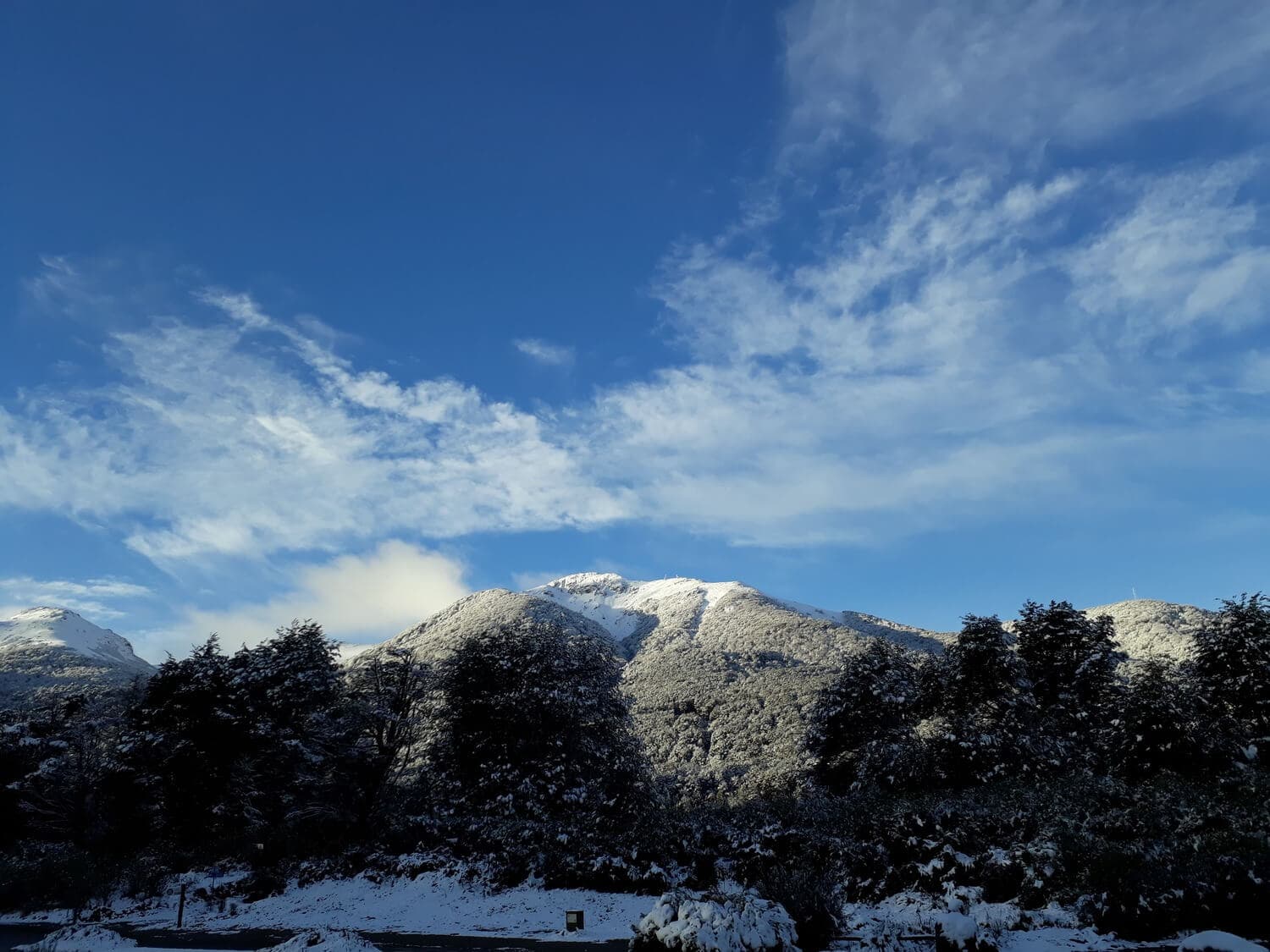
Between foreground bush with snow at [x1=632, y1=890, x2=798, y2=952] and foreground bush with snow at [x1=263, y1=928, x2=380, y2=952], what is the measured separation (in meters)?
5.15

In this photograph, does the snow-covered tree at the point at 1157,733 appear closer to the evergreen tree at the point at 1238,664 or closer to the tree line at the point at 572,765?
the tree line at the point at 572,765

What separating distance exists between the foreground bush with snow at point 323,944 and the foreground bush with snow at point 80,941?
7.95 m

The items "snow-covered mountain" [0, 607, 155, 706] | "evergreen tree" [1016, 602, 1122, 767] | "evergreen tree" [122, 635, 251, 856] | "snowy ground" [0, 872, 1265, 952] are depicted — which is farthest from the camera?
"snow-covered mountain" [0, 607, 155, 706]

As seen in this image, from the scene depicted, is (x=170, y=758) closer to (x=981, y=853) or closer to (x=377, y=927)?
(x=377, y=927)

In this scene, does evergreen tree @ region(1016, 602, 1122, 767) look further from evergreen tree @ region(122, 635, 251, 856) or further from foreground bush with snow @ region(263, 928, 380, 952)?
evergreen tree @ region(122, 635, 251, 856)

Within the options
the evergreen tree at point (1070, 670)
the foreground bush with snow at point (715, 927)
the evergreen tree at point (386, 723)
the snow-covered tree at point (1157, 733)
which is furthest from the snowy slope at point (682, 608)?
the foreground bush with snow at point (715, 927)

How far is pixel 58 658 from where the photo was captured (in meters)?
111

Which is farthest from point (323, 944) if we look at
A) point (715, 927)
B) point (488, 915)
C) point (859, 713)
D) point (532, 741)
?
point (859, 713)

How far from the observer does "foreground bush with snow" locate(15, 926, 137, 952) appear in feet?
55.6

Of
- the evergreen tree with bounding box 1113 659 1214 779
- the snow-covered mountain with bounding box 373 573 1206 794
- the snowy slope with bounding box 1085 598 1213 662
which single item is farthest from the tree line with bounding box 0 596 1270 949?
the snowy slope with bounding box 1085 598 1213 662

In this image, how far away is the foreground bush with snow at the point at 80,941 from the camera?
1695 cm

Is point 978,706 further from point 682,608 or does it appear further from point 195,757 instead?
point 682,608

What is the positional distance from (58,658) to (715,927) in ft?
453

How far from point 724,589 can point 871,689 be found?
133 meters
